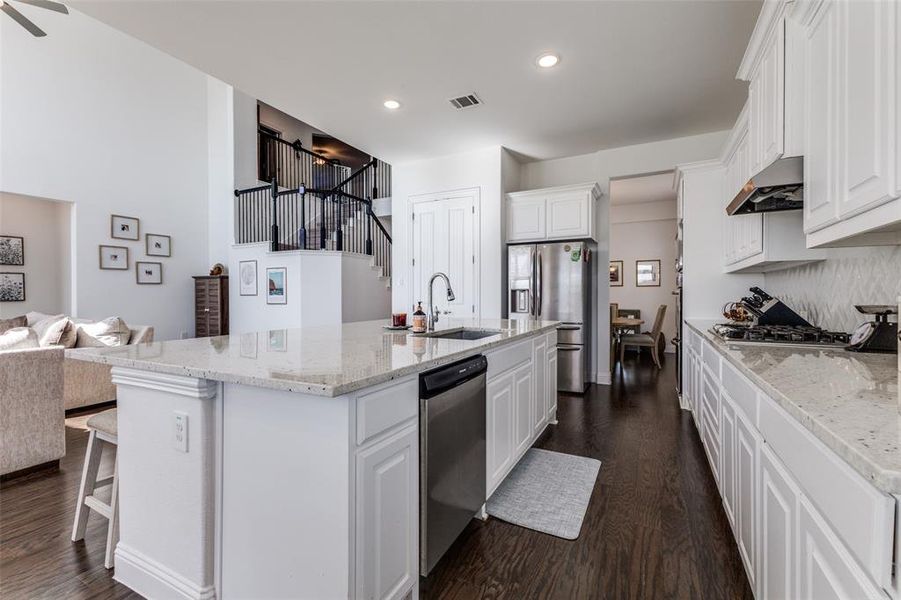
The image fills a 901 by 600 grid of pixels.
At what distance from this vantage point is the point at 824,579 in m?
0.86

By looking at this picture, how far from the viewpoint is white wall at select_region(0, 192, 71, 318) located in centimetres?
559

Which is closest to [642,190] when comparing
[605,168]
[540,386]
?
[605,168]

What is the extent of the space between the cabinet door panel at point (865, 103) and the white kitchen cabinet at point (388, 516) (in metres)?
1.61

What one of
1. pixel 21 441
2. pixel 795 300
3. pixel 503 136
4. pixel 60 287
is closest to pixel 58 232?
pixel 60 287

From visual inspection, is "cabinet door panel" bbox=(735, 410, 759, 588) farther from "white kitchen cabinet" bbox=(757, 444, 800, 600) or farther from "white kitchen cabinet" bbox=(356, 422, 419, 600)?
"white kitchen cabinet" bbox=(356, 422, 419, 600)

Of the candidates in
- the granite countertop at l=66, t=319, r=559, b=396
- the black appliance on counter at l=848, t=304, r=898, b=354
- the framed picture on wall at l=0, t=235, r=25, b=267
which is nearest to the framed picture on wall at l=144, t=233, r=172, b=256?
the framed picture on wall at l=0, t=235, r=25, b=267

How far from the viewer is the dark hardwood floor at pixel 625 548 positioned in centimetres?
162

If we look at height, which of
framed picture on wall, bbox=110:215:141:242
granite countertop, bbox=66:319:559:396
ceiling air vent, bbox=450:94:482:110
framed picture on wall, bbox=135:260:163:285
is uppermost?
ceiling air vent, bbox=450:94:482:110

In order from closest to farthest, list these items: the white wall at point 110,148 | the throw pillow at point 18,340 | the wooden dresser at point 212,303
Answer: the throw pillow at point 18,340
the white wall at point 110,148
the wooden dresser at point 212,303

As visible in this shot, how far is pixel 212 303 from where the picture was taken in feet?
23.7

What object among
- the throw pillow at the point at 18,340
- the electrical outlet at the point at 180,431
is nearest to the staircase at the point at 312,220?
the throw pillow at the point at 18,340

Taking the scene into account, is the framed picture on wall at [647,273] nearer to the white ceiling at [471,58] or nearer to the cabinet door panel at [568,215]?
the white ceiling at [471,58]

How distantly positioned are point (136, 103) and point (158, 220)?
188 centimetres

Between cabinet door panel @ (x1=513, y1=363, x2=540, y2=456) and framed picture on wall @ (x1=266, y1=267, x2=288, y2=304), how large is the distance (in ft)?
16.7
